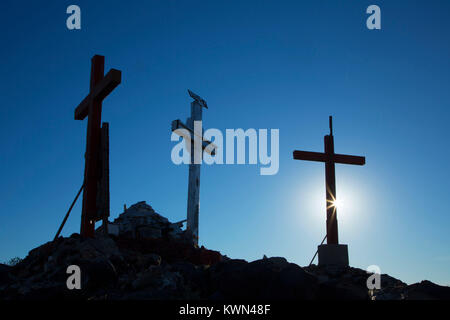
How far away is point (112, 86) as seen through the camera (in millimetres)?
9250

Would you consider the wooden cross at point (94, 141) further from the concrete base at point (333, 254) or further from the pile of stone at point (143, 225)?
the concrete base at point (333, 254)

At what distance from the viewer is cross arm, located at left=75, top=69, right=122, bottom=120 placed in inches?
354

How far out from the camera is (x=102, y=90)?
949 centimetres

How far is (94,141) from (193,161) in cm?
524

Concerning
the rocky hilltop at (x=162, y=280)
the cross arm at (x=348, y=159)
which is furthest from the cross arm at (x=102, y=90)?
the cross arm at (x=348, y=159)

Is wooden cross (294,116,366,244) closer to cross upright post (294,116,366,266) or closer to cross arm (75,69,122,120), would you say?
cross upright post (294,116,366,266)

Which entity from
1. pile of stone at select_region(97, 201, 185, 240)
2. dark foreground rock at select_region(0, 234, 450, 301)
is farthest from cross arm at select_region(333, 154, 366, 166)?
pile of stone at select_region(97, 201, 185, 240)

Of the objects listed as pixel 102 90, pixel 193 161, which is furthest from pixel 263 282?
pixel 193 161

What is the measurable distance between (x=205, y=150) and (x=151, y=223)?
356cm

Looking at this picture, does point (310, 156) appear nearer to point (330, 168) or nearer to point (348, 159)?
point (330, 168)

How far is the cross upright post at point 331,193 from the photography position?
11703 millimetres
